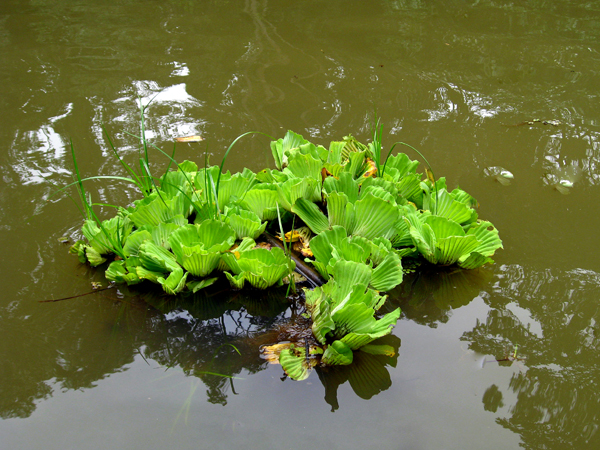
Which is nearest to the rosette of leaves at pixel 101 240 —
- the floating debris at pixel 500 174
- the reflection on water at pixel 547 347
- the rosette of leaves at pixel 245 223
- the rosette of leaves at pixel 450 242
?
the rosette of leaves at pixel 245 223

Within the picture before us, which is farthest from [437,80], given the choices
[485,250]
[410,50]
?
[485,250]

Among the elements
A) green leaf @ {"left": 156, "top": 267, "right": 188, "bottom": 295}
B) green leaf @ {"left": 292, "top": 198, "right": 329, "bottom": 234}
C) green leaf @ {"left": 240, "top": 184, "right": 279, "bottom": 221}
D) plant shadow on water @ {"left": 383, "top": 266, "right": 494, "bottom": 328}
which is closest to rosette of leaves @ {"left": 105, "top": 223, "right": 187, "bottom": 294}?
green leaf @ {"left": 156, "top": 267, "right": 188, "bottom": 295}

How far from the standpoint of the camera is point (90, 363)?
51.0 inches

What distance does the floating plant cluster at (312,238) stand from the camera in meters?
1.31

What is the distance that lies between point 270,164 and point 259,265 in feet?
2.78

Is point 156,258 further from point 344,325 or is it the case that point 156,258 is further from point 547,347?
point 547,347

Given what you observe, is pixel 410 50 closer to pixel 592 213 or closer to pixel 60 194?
pixel 592 213

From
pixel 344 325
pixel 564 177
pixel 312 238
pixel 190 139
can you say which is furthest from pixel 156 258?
pixel 564 177

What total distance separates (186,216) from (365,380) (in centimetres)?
84

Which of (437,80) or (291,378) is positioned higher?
(437,80)

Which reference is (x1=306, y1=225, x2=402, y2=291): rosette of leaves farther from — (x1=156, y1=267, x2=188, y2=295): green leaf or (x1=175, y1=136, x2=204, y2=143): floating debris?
(x1=175, y1=136, x2=204, y2=143): floating debris

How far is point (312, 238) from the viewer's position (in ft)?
5.16

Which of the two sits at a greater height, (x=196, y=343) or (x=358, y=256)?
(x=358, y=256)

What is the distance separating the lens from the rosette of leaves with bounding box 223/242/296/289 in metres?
1.45
